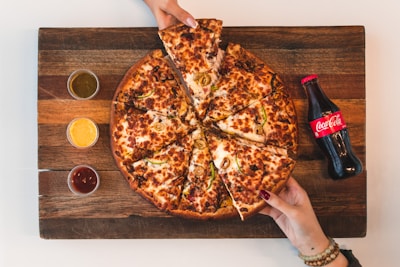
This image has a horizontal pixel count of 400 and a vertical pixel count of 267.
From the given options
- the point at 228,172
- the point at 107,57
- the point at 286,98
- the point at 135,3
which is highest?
the point at 135,3

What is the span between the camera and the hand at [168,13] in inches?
117

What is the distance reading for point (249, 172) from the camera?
9.75 feet

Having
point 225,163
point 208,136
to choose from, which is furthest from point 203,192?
point 208,136

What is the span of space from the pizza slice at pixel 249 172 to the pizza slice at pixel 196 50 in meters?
0.45

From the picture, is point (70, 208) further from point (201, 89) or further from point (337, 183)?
point (337, 183)

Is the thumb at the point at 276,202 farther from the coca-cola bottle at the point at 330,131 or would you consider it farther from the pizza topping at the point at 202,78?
the pizza topping at the point at 202,78

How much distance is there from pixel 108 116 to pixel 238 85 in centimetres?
97

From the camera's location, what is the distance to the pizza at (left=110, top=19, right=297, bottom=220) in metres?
2.98

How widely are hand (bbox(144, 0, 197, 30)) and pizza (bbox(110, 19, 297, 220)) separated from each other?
61mm

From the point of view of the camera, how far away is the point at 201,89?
302 cm

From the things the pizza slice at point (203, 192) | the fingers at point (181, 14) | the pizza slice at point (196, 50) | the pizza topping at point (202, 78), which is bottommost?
the pizza slice at point (203, 192)

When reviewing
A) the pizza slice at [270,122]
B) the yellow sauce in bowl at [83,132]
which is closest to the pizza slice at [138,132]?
the yellow sauce in bowl at [83,132]
